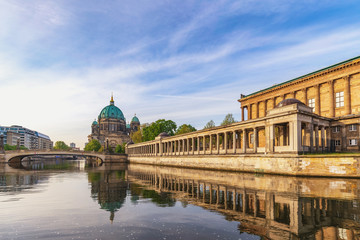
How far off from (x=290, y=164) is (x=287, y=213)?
2132 cm

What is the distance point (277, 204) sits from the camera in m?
14.2

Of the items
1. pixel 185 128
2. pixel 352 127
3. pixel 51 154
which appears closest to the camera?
pixel 352 127

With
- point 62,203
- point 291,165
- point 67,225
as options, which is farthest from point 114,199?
point 291,165

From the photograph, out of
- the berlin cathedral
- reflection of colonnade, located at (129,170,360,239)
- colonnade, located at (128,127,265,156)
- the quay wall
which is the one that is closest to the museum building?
colonnade, located at (128,127,265,156)

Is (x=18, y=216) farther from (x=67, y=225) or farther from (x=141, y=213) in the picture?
(x=141, y=213)

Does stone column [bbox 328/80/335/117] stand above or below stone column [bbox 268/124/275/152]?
above

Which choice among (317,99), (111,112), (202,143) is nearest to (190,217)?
(317,99)

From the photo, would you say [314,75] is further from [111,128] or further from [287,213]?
[111,128]

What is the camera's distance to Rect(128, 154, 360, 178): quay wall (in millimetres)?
27219

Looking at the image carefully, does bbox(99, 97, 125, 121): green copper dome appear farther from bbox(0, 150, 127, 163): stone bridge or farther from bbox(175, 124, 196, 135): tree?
bbox(175, 124, 196, 135): tree

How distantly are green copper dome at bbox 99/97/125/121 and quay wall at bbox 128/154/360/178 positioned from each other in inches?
5900

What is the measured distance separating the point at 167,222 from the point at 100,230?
9.76 feet

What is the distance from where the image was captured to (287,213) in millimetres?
12148

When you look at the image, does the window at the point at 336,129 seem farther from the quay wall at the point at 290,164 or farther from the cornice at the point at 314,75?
the quay wall at the point at 290,164
